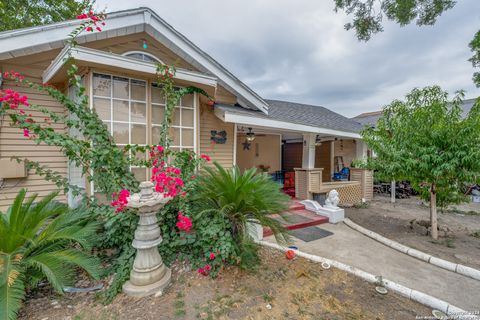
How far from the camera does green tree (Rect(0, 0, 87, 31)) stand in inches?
325

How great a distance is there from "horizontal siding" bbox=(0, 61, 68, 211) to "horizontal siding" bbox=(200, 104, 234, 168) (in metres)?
2.83

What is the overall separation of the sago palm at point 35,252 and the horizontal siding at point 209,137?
2.94 meters

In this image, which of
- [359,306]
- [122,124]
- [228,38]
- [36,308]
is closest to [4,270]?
[36,308]

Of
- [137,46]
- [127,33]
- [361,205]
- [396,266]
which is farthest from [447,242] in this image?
[127,33]

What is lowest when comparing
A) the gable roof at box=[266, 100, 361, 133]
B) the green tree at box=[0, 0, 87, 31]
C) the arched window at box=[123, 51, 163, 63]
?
the gable roof at box=[266, 100, 361, 133]

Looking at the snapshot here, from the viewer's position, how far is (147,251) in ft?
7.94

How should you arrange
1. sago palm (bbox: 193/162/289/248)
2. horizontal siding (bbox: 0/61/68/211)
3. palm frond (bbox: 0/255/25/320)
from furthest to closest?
1. horizontal siding (bbox: 0/61/68/211)
2. sago palm (bbox: 193/162/289/248)
3. palm frond (bbox: 0/255/25/320)

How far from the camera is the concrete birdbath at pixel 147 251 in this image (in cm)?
228

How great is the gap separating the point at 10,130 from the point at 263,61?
9.60 metres

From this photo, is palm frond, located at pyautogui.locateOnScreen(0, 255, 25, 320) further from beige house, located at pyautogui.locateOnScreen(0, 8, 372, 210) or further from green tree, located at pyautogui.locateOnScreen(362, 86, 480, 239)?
green tree, located at pyautogui.locateOnScreen(362, 86, 480, 239)

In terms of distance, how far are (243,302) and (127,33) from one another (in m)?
5.23

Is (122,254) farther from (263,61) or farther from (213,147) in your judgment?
(263,61)

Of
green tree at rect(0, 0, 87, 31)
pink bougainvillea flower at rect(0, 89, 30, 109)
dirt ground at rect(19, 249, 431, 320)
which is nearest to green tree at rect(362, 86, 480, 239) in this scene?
dirt ground at rect(19, 249, 431, 320)

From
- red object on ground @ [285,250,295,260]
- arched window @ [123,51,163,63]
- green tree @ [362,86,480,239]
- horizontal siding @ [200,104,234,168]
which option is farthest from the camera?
horizontal siding @ [200,104,234,168]
